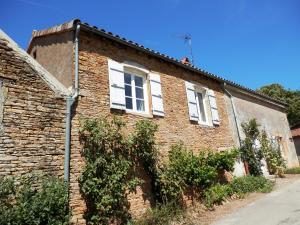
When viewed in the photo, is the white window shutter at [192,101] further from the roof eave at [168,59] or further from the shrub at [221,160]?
the shrub at [221,160]

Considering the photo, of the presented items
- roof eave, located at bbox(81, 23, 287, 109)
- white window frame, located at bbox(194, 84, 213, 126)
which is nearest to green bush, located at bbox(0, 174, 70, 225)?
roof eave, located at bbox(81, 23, 287, 109)

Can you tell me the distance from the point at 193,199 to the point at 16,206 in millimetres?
5578

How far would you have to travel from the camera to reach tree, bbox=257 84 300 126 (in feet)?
109

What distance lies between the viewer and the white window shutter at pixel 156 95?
9.24 meters

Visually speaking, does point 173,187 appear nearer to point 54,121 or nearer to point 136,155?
point 136,155

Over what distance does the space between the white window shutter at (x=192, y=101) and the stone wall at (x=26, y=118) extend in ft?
17.1

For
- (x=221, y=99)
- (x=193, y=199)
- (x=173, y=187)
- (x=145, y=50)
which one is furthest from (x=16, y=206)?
(x=221, y=99)

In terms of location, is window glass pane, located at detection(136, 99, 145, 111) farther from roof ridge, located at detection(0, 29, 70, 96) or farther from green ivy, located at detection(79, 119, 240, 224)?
roof ridge, located at detection(0, 29, 70, 96)

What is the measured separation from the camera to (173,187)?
8.30 metres

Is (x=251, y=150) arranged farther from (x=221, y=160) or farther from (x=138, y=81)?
(x=138, y=81)

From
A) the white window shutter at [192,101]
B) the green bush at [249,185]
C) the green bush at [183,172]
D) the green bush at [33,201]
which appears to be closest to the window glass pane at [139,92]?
the green bush at [183,172]

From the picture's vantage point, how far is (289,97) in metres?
34.2

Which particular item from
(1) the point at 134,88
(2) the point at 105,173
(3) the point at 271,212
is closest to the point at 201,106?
(1) the point at 134,88

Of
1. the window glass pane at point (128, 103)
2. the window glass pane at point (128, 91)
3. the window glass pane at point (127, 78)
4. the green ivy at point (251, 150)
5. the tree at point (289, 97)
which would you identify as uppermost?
the tree at point (289, 97)
